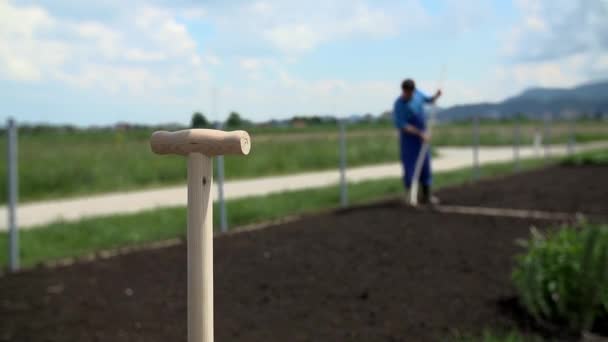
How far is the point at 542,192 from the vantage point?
34.2 feet

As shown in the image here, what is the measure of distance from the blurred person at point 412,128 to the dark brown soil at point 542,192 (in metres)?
0.72

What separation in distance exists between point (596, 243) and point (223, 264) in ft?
9.34

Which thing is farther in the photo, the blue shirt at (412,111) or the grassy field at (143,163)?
the grassy field at (143,163)

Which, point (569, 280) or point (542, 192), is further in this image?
point (542, 192)

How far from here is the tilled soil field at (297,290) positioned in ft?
12.4

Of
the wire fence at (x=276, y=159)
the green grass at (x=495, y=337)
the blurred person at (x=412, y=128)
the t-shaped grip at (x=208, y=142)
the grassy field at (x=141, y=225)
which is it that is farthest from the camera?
the blurred person at (x=412, y=128)

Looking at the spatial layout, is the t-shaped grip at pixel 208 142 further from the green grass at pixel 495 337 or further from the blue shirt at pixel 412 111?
the blue shirt at pixel 412 111

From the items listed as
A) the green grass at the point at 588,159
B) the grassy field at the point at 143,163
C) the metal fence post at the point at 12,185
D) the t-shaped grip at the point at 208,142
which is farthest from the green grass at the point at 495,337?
the green grass at the point at 588,159

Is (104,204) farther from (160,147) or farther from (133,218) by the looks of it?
(160,147)

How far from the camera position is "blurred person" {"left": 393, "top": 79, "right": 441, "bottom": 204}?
26.3 ft

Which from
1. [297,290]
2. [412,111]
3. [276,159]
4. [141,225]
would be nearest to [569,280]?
[297,290]

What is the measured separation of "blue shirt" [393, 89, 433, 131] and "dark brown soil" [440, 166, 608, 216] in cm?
148

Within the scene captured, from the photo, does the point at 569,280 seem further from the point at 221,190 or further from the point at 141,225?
the point at 141,225

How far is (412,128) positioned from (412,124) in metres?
0.12
